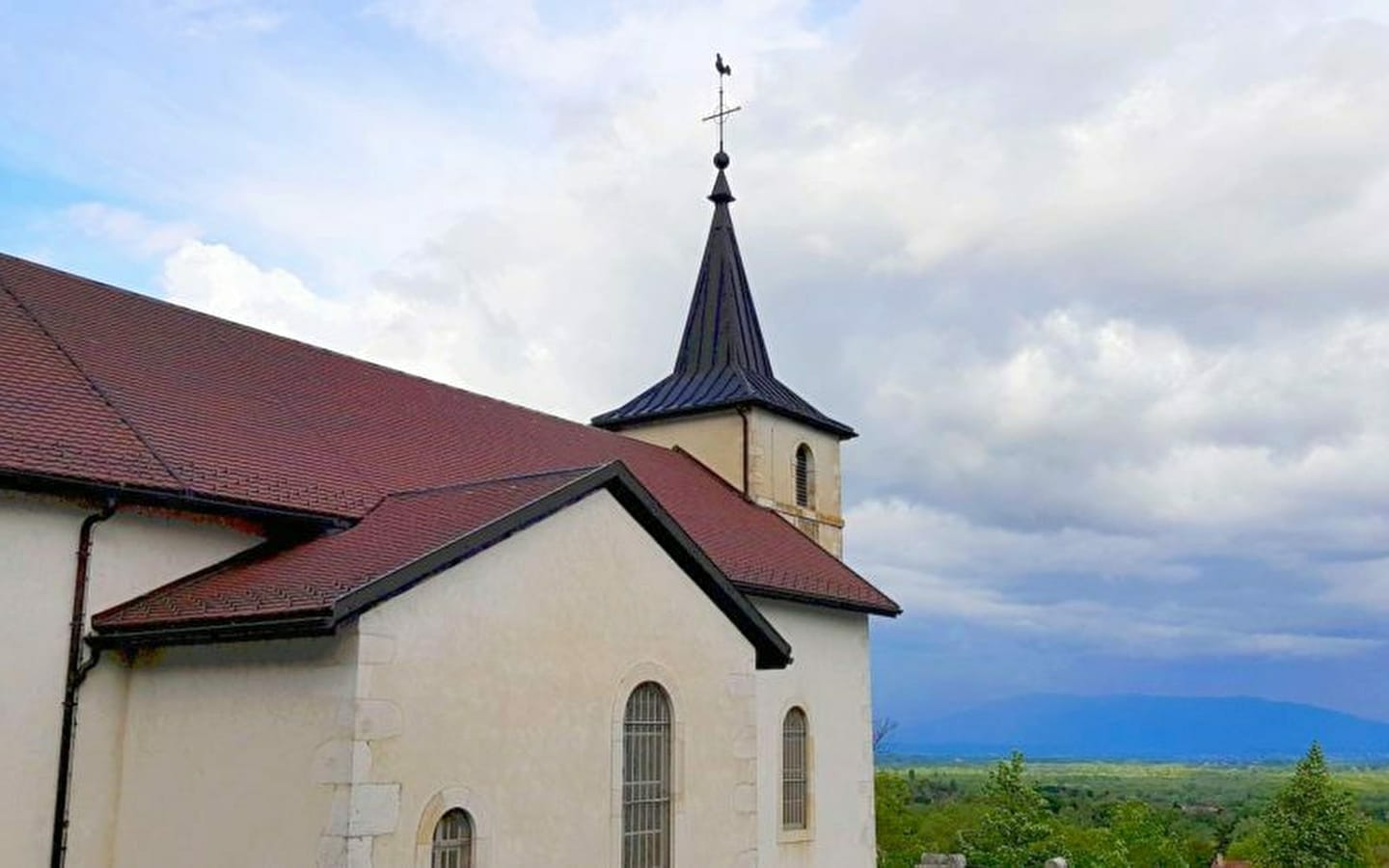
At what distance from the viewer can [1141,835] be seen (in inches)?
1812

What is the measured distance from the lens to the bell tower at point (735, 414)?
24891mm

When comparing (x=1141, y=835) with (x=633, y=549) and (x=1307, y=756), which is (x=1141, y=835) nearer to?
(x=1307, y=756)

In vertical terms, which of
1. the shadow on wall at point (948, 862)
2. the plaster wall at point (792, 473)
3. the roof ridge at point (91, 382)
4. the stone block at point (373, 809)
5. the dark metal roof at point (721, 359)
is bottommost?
the shadow on wall at point (948, 862)

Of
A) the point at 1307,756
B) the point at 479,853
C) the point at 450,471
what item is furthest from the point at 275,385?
the point at 1307,756

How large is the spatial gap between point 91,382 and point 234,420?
1581 mm

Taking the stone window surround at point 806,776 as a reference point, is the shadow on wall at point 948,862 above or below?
below

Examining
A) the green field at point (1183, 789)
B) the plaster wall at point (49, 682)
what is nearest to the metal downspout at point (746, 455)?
the plaster wall at point (49, 682)

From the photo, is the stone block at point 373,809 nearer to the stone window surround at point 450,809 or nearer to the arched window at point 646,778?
the stone window surround at point 450,809

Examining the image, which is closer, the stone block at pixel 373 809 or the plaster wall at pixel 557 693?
the stone block at pixel 373 809

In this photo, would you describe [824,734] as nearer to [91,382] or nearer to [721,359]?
[721,359]

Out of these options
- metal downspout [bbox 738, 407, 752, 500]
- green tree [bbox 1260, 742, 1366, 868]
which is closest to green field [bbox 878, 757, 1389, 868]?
green tree [bbox 1260, 742, 1366, 868]

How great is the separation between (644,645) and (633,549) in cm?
93

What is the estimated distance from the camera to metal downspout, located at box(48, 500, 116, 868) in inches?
447

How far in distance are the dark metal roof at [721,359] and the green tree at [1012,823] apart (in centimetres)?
1899
